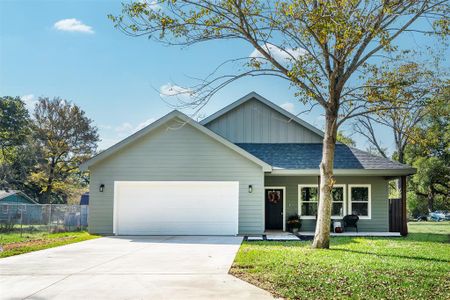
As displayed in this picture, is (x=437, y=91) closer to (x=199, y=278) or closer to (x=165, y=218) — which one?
(x=199, y=278)

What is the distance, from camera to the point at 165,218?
17.3 meters

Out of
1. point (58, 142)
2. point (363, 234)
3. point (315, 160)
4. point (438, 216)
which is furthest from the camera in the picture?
point (438, 216)

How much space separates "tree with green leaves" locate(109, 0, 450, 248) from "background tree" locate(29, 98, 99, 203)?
88.7 feet

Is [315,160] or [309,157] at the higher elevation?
[309,157]

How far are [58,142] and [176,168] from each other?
863 inches

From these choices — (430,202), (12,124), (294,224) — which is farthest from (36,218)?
(430,202)

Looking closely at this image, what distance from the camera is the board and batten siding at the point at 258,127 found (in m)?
20.3

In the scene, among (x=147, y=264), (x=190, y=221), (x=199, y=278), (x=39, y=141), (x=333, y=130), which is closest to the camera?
(x=199, y=278)

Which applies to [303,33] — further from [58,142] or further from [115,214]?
[58,142]

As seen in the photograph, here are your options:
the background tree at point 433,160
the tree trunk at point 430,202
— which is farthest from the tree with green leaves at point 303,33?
the tree trunk at point 430,202

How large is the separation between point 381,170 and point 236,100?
688 centimetres

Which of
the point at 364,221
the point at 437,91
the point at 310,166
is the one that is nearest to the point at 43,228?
the point at 310,166

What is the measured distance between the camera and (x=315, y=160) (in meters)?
18.2

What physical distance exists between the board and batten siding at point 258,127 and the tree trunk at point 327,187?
800 cm
